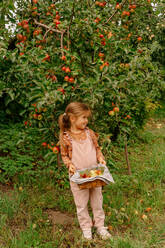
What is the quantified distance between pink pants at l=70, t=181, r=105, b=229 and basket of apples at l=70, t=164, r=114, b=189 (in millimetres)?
171

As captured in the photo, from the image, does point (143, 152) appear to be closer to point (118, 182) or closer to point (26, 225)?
point (118, 182)

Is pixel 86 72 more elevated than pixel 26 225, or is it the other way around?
pixel 86 72

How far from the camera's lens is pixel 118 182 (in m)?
3.40

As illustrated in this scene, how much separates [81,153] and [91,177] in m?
0.24

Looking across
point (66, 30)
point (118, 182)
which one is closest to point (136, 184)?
point (118, 182)

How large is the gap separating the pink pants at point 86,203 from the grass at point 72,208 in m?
0.12

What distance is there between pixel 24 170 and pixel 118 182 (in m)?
1.23

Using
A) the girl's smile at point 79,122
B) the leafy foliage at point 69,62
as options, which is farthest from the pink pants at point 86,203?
the leafy foliage at point 69,62

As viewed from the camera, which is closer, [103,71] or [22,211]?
[103,71]

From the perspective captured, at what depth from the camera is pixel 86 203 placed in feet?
7.83

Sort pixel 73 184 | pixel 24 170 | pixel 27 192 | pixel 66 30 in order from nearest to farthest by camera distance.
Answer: pixel 73 184
pixel 66 30
pixel 27 192
pixel 24 170

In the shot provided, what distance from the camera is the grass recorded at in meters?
2.38

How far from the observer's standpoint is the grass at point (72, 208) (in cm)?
238

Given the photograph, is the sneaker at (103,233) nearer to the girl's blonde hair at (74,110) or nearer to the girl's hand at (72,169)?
the girl's hand at (72,169)
